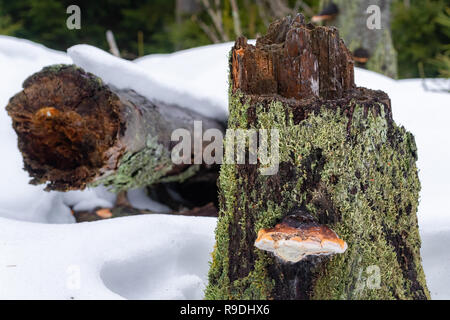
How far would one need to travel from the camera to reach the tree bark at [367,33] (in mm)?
4465

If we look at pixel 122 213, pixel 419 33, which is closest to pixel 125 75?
pixel 122 213

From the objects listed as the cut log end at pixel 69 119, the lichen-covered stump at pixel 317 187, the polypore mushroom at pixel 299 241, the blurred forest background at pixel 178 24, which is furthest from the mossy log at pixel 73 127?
the blurred forest background at pixel 178 24

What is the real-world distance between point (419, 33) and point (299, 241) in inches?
313

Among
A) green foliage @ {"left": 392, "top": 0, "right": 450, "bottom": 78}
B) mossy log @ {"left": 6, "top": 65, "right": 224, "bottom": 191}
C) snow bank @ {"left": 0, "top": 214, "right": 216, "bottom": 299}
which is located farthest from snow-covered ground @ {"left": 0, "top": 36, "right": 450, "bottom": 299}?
green foliage @ {"left": 392, "top": 0, "right": 450, "bottom": 78}

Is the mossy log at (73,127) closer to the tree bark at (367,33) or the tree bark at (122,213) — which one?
the tree bark at (122,213)

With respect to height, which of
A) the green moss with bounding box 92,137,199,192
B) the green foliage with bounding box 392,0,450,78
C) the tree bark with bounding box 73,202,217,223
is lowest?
the tree bark with bounding box 73,202,217,223

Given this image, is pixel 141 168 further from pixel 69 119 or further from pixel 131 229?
pixel 131 229

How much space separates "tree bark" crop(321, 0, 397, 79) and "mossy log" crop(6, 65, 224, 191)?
315 centimetres

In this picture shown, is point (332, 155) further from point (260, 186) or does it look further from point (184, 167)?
point (184, 167)

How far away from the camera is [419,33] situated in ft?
25.9

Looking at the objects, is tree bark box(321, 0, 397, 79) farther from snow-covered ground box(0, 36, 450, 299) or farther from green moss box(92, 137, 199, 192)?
green moss box(92, 137, 199, 192)

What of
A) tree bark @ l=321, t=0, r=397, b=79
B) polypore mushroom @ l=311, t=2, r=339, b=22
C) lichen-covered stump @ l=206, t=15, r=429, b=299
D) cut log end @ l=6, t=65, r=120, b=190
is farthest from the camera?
polypore mushroom @ l=311, t=2, r=339, b=22

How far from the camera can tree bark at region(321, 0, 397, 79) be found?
4.46m
